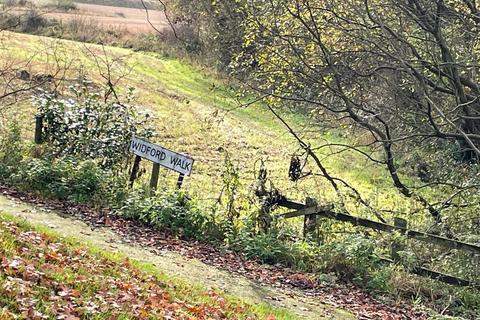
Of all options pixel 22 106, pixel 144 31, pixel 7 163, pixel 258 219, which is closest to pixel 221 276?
pixel 258 219

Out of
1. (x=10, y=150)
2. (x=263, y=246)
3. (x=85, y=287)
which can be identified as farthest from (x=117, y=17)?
(x=85, y=287)

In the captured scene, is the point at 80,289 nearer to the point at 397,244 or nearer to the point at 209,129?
the point at 397,244

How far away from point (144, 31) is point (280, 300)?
38941 mm

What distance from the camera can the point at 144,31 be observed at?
45.1m

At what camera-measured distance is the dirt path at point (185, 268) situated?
846 centimetres

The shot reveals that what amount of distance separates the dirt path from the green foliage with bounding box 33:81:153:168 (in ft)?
7.58

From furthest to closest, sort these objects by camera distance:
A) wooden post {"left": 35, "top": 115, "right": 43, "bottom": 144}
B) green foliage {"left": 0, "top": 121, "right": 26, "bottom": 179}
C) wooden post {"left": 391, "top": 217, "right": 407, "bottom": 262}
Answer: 1. wooden post {"left": 35, "top": 115, "right": 43, "bottom": 144}
2. green foliage {"left": 0, "top": 121, "right": 26, "bottom": 179}
3. wooden post {"left": 391, "top": 217, "right": 407, "bottom": 262}

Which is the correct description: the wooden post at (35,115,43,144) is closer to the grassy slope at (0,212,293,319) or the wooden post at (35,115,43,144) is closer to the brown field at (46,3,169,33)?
the grassy slope at (0,212,293,319)

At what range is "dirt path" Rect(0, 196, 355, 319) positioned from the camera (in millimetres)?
8461

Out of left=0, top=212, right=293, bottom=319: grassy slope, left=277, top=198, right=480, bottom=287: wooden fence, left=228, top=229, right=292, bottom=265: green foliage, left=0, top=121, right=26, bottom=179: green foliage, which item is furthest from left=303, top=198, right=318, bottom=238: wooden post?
left=0, top=121, right=26, bottom=179: green foliage

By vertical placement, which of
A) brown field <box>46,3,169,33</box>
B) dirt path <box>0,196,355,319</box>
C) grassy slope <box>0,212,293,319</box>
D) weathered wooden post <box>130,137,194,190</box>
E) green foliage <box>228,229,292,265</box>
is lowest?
dirt path <box>0,196,355,319</box>

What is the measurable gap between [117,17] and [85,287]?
1920 inches

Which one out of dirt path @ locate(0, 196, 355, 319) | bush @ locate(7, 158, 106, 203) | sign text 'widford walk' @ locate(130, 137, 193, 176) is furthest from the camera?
bush @ locate(7, 158, 106, 203)

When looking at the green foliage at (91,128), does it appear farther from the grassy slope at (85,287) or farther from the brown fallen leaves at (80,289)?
the brown fallen leaves at (80,289)
